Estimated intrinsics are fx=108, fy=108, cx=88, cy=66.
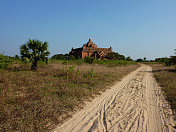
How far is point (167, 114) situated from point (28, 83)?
611cm

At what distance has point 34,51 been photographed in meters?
10.4

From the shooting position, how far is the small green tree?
33.1ft

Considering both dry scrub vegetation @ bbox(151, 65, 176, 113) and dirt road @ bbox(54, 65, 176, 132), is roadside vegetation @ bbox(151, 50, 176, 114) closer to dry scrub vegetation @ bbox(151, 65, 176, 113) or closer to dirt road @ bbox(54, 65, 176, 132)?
dry scrub vegetation @ bbox(151, 65, 176, 113)

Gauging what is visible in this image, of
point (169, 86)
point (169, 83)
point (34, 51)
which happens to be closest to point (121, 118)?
point (169, 86)

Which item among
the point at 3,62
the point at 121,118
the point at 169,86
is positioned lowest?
the point at 121,118

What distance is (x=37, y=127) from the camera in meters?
2.43

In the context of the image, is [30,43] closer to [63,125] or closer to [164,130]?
[63,125]

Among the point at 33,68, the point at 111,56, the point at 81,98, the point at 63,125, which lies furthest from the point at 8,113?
the point at 111,56

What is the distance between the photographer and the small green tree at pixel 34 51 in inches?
397

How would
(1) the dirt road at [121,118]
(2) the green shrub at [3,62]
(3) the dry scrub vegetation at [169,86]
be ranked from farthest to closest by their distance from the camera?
(2) the green shrub at [3,62]
(3) the dry scrub vegetation at [169,86]
(1) the dirt road at [121,118]

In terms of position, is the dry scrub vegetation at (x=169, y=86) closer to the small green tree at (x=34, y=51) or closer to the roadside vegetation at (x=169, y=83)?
the roadside vegetation at (x=169, y=83)

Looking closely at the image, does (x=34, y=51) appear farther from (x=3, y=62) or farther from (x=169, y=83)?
(x=169, y=83)

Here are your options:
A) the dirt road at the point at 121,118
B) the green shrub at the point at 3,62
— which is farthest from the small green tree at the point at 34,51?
the dirt road at the point at 121,118

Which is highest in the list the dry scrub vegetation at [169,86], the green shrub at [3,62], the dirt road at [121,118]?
the green shrub at [3,62]
